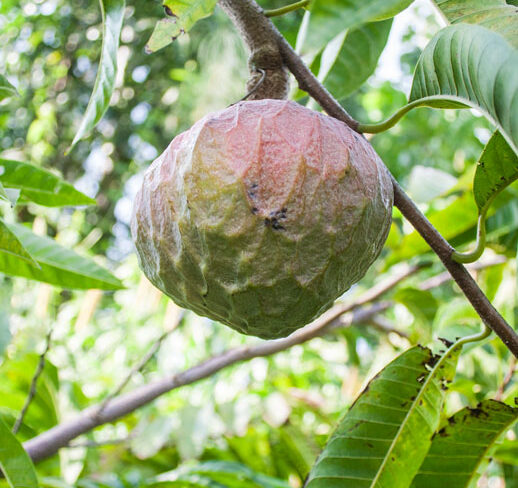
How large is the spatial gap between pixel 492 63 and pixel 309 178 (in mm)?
212

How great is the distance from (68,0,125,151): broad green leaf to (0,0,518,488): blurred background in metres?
0.14

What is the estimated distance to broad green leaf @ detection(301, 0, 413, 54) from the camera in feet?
1.18

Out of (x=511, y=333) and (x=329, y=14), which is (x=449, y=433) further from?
(x=329, y=14)

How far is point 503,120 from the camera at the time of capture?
48 cm

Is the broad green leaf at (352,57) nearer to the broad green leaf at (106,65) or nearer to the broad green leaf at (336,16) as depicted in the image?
the broad green leaf at (106,65)

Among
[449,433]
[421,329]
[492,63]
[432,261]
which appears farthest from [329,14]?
[421,329]

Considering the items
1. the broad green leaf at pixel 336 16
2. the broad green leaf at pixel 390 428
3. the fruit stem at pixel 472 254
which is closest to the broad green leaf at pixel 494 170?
the fruit stem at pixel 472 254

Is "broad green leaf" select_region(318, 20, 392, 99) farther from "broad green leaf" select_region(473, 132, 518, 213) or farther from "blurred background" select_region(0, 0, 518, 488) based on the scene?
"broad green leaf" select_region(473, 132, 518, 213)

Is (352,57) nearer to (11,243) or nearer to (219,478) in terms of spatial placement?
(11,243)

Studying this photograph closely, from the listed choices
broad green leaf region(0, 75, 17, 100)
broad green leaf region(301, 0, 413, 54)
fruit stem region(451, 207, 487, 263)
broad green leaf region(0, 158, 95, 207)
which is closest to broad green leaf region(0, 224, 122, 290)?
broad green leaf region(0, 158, 95, 207)

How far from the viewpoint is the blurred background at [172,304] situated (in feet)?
5.26

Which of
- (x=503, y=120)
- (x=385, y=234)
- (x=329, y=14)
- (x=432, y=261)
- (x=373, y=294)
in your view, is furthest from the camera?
(x=432, y=261)

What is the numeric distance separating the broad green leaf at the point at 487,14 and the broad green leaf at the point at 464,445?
52cm

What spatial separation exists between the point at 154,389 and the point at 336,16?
122 centimetres
